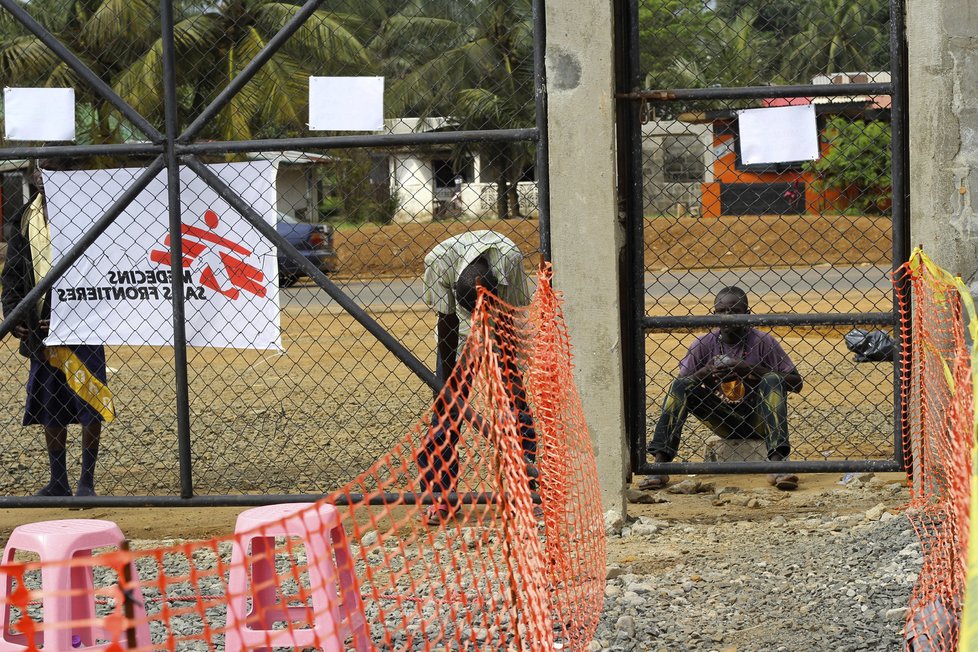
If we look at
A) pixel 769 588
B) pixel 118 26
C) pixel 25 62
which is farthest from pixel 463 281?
pixel 25 62

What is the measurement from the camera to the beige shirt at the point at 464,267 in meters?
6.17

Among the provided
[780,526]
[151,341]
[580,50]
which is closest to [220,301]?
[151,341]

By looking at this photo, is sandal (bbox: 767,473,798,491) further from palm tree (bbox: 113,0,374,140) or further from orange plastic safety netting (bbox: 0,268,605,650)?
palm tree (bbox: 113,0,374,140)

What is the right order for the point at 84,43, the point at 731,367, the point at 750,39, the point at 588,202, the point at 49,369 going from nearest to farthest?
the point at 588,202 < the point at 731,367 < the point at 49,369 < the point at 750,39 < the point at 84,43

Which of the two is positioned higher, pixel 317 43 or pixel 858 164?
pixel 317 43

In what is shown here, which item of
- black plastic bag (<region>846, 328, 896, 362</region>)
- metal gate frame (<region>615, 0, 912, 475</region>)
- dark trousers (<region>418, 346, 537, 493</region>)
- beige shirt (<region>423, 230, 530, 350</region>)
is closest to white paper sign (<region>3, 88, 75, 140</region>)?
beige shirt (<region>423, 230, 530, 350</region>)

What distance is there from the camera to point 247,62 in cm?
2269

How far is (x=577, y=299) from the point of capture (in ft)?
17.2

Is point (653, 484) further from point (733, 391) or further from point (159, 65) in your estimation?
point (159, 65)

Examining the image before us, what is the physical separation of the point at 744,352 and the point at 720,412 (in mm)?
389

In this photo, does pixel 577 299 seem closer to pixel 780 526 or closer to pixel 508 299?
pixel 508 299

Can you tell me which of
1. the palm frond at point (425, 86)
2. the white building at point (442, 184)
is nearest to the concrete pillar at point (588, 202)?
the white building at point (442, 184)

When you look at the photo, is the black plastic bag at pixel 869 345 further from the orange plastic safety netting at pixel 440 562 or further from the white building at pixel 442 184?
the orange plastic safety netting at pixel 440 562

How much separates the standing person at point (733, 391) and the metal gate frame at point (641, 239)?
0.81m
